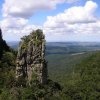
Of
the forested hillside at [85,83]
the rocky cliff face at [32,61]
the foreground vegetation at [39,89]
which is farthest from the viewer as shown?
the forested hillside at [85,83]

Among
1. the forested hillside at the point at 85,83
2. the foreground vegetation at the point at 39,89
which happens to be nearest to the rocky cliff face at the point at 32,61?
the foreground vegetation at the point at 39,89

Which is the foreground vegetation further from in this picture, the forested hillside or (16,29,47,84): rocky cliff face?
(16,29,47,84): rocky cliff face

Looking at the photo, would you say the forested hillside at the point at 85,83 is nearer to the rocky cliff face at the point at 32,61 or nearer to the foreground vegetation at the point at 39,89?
the foreground vegetation at the point at 39,89

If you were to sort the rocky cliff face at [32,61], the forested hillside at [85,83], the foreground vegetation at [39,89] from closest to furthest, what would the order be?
the foreground vegetation at [39,89]
the rocky cliff face at [32,61]
the forested hillside at [85,83]

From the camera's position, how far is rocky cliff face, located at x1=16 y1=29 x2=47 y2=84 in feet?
200

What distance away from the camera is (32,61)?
2418 inches

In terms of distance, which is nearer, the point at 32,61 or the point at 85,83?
the point at 32,61

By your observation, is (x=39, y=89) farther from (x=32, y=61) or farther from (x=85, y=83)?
(x=85, y=83)

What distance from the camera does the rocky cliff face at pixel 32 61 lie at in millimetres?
60812

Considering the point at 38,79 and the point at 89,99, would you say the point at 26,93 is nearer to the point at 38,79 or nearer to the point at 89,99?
the point at 38,79

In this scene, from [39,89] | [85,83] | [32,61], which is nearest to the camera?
[39,89]

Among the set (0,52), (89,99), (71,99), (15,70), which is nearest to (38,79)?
(15,70)

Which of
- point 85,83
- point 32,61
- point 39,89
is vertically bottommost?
point 85,83

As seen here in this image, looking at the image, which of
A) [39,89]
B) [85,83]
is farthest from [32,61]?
[85,83]
